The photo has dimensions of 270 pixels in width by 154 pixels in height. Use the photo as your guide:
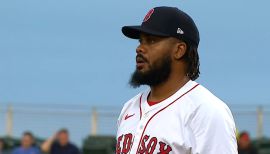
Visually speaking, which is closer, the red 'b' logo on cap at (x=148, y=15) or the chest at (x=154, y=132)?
the chest at (x=154, y=132)

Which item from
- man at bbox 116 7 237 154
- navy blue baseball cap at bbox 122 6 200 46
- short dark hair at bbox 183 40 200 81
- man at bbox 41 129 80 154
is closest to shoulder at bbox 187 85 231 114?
man at bbox 116 7 237 154

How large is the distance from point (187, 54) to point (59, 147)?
30.7 feet

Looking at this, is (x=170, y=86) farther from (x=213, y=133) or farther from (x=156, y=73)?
(x=213, y=133)

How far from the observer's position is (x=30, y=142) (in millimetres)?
13734

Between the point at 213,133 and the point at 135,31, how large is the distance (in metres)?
0.78

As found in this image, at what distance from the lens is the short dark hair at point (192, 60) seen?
15.0ft

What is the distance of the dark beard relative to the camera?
14.9 feet

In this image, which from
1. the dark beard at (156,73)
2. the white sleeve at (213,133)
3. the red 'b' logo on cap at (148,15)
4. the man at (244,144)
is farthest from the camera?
the man at (244,144)

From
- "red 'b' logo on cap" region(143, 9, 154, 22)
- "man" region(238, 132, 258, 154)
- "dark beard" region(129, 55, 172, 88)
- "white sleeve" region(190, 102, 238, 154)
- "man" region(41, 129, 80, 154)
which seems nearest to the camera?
"white sleeve" region(190, 102, 238, 154)

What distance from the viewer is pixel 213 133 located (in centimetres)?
432

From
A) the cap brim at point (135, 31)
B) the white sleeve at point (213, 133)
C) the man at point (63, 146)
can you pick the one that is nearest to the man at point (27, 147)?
the man at point (63, 146)

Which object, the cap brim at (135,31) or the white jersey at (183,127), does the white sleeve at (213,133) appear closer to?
the white jersey at (183,127)

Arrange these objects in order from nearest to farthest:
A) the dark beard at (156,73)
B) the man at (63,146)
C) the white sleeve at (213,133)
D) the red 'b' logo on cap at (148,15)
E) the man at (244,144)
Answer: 1. the white sleeve at (213,133)
2. the dark beard at (156,73)
3. the red 'b' logo on cap at (148,15)
4. the man at (63,146)
5. the man at (244,144)

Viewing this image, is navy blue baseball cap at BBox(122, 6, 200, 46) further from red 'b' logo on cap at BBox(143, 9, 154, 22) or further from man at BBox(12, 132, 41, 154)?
man at BBox(12, 132, 41, 154)
